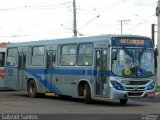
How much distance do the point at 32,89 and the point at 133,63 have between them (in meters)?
7.41

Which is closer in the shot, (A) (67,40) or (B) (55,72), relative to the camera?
(A) (67,40)

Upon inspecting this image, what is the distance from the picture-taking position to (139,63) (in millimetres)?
22641

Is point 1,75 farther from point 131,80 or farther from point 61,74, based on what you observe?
point 131,80

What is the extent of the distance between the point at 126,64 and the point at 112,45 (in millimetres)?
999

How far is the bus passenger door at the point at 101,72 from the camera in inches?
880

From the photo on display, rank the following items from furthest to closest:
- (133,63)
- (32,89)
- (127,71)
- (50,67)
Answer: (32,89), (50,67), (133,63), (127,71)

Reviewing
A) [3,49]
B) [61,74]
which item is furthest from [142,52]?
[3,49]

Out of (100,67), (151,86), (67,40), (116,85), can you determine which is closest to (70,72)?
(67,40)

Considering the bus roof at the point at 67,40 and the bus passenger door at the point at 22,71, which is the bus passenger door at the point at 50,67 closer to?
the bus roof at the point at 67,40

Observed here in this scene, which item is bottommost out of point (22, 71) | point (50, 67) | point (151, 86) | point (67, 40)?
point (151, 86)

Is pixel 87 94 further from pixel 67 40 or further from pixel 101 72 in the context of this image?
pixel 67 40

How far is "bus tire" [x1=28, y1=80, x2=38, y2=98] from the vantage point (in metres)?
27.7

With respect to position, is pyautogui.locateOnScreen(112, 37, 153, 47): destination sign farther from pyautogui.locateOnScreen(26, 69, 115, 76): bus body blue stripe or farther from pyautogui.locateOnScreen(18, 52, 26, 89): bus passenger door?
pyautogui.locateOnScreen(18, 52, 26, 89): bus passenger door

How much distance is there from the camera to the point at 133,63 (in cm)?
2248
